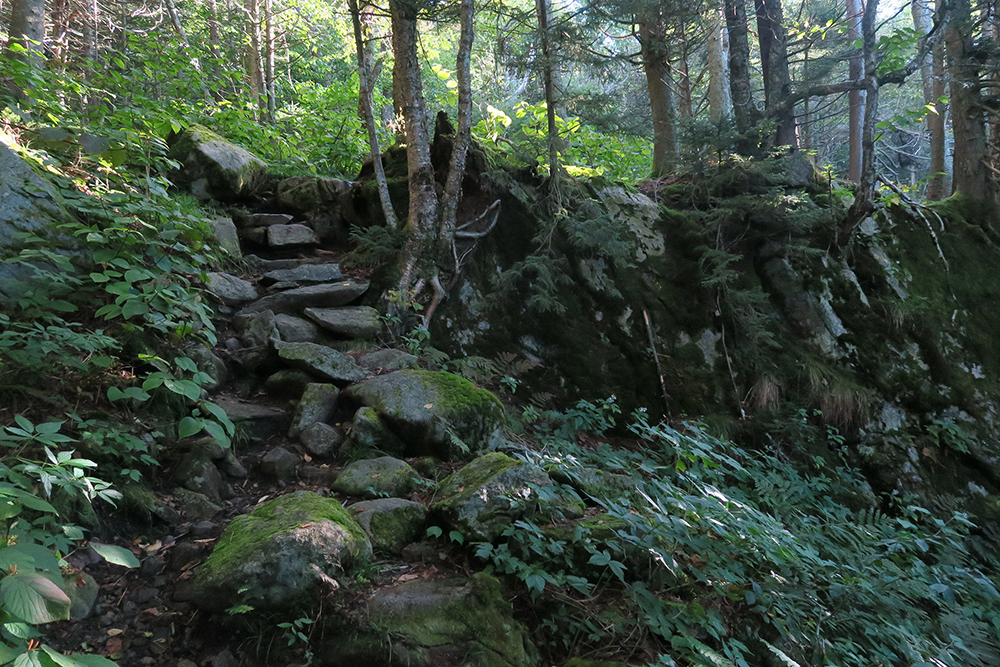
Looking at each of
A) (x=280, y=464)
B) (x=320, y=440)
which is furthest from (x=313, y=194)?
(x=280, y=464)

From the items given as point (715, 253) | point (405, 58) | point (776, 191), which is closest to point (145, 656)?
point (405, 58)

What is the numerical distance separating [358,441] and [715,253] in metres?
4.94

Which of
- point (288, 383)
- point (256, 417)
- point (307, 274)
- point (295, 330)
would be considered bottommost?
point (256, 417)

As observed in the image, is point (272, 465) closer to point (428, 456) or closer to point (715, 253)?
point (428, 456)

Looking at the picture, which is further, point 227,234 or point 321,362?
point 227,234

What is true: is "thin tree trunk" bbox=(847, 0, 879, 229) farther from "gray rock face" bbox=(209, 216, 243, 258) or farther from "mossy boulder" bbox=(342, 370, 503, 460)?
"gray rock face" bbox=(209, 216, 243, 258)

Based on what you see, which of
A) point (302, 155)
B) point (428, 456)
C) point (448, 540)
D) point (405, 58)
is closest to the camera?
point (448, 540)

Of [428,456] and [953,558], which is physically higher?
[428,456]

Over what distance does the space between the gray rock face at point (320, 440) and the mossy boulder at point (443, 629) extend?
1.44 m

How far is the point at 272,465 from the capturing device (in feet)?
11.7

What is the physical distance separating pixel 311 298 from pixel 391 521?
117 inches

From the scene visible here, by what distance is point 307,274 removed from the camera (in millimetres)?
5672

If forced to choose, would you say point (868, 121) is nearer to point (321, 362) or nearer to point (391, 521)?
point (321, 362)

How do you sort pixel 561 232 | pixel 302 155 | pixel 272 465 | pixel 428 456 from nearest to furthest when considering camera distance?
pixel 272 465, pixel 428 456, pixel 561 232, pixel 302 155
